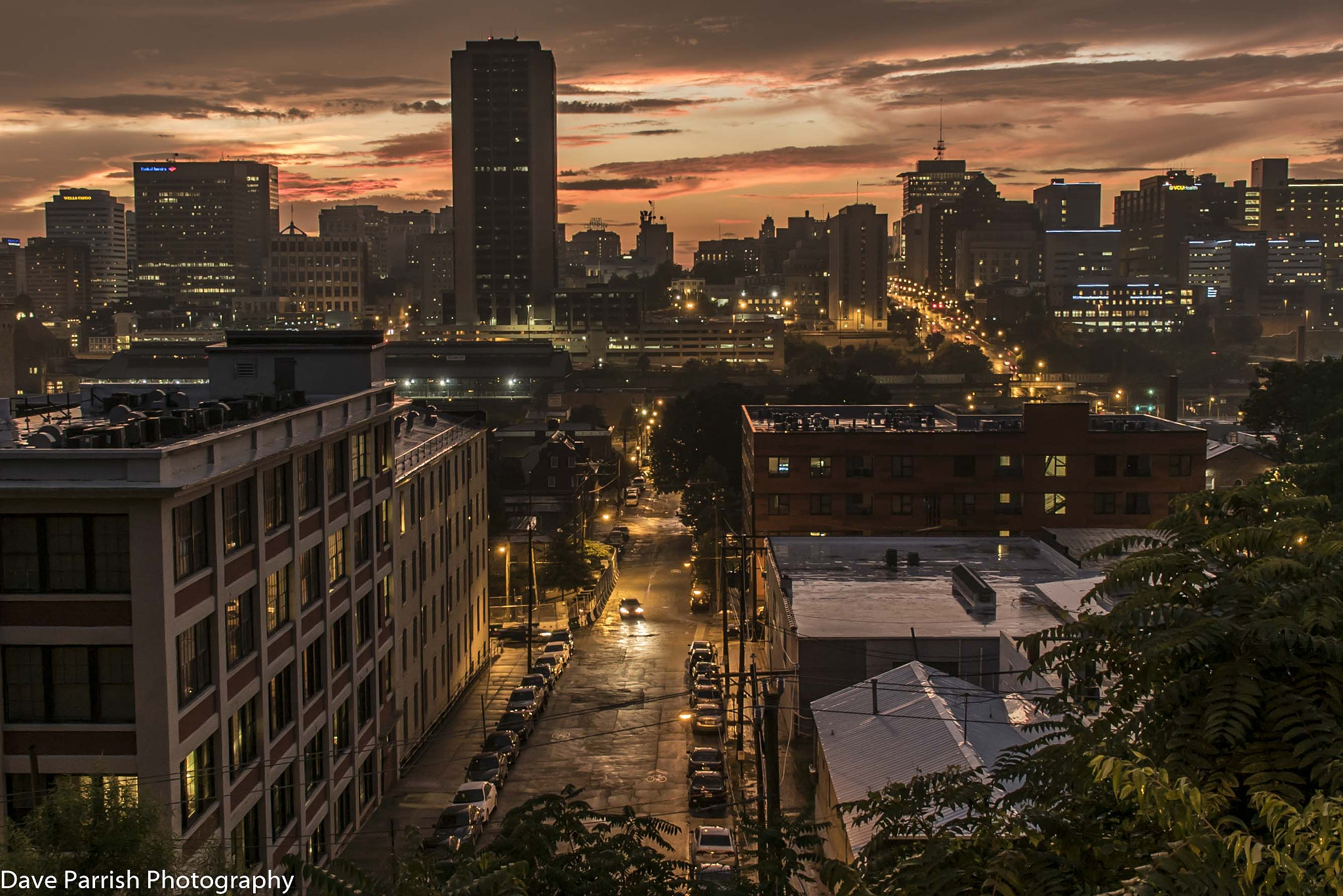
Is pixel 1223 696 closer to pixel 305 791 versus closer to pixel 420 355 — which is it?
pixel 305 791

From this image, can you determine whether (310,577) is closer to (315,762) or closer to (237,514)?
(315,762)

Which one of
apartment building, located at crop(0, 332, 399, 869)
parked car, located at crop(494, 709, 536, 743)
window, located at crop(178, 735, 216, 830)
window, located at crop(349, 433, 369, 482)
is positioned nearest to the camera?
apartment building, located at crop(0, 332, 399, 869)

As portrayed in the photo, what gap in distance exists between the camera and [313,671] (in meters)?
29.3

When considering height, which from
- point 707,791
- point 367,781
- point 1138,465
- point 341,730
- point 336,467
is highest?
point 336,467

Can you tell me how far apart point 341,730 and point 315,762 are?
263 cm

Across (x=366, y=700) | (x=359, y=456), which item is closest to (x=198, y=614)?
(x=359, y=456)

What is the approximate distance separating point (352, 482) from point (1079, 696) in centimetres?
2524

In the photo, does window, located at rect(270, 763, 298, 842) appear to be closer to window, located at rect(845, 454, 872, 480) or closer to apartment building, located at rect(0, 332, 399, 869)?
apartment building, located at rect(0, 332, 399, 869)

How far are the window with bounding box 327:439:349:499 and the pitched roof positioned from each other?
13095 mm

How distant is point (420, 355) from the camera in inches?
6919

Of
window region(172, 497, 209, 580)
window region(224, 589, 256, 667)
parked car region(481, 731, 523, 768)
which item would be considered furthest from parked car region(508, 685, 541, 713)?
window region(172, 497, 209, 580)

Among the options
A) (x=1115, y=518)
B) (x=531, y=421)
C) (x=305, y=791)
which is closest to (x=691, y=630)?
(x=1115, y=518)

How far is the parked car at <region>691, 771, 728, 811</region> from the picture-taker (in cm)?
3562

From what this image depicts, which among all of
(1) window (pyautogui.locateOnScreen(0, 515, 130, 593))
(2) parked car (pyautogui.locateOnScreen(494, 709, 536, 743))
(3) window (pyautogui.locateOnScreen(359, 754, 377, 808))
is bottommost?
(2) parked car (pyautogui.locateOnScreen(494, 709, 536, 743))
